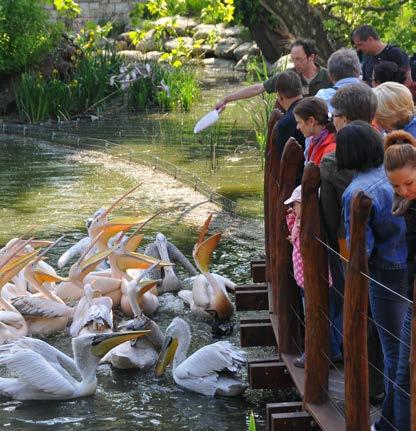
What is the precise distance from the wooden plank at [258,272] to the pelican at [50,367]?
1.81 meters

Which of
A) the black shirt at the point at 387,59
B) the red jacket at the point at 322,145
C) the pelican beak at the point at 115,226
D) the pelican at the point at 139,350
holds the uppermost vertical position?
the black shirt at the point at 387,59

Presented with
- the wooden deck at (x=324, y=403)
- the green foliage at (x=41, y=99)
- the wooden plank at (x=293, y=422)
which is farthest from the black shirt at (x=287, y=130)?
the green foliage at (x=41, y=99)

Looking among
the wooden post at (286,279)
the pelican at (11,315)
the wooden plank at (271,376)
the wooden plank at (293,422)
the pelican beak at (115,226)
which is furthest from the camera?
the pelican beak at (115,226)

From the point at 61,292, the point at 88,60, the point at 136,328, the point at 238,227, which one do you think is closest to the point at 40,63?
the point at 88,60

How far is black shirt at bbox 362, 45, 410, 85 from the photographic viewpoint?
7.79 m

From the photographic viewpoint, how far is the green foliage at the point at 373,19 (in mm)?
11523

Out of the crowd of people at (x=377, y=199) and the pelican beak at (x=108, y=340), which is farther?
the pelican beak at (x=108, y=340)

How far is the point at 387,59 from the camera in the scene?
7863mm

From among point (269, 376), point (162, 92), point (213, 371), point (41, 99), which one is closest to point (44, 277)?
point (213, 371)

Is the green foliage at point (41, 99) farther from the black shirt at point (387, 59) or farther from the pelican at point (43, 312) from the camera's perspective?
the pelican at point (43, 312)

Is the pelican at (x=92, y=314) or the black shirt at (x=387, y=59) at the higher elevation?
the black shirt at (x=387, y=59)

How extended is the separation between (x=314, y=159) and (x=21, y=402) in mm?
2238

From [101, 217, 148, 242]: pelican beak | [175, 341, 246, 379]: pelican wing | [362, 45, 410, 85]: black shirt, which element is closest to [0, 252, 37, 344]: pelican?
[101, 217, 148, 242]: pelican beak

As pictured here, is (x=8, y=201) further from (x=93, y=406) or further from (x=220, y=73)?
(x=220, y=73)
